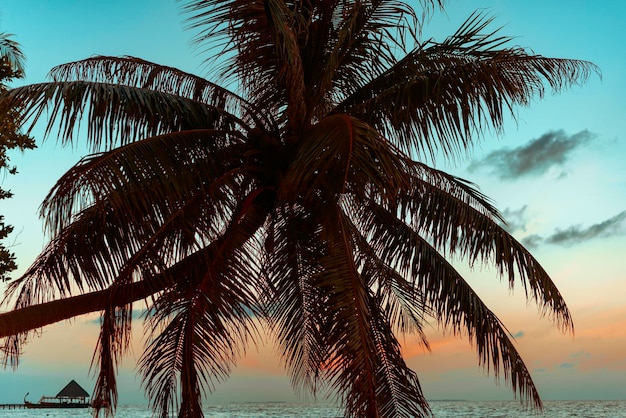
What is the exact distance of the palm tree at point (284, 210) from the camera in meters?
9.04

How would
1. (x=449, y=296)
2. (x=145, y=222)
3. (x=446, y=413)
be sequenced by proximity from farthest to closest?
1. (x=446, y=413)
2. (x=449, y=296)
3. (x=145, y=222)

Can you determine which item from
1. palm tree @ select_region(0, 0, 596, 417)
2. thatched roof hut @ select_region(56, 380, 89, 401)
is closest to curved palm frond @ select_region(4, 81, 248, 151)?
palm tree @ select_region(0, 0, 596, 417)

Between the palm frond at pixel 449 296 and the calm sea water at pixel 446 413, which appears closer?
the palm frond at pixel 449 296

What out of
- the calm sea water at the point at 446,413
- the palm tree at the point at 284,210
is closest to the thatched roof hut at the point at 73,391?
the calm sea water at the point at 446,413

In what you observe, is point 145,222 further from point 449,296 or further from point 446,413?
point 446,413

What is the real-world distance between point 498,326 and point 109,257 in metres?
5.35

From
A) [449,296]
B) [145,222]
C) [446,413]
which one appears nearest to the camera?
[145,222]

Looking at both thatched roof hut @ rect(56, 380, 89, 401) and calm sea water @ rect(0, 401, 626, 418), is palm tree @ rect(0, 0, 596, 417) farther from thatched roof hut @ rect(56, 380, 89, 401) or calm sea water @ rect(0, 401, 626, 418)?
thatched roof hut @ rect(56, 380, 89, 401)

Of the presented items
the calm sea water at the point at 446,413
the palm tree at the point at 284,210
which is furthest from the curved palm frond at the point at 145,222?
the calm sea water at the point at 446,413

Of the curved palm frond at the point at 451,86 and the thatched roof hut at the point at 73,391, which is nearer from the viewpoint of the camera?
the curved palm frond at the point at 451,86

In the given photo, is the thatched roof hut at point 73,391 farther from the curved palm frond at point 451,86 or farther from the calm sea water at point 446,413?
the curved palm frond at point 451,86

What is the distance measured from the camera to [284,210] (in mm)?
10734

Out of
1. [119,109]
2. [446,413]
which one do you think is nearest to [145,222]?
[119,109]

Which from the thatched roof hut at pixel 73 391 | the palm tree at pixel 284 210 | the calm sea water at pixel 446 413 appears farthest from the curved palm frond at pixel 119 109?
the thatched roof hut at pixel 73 391
